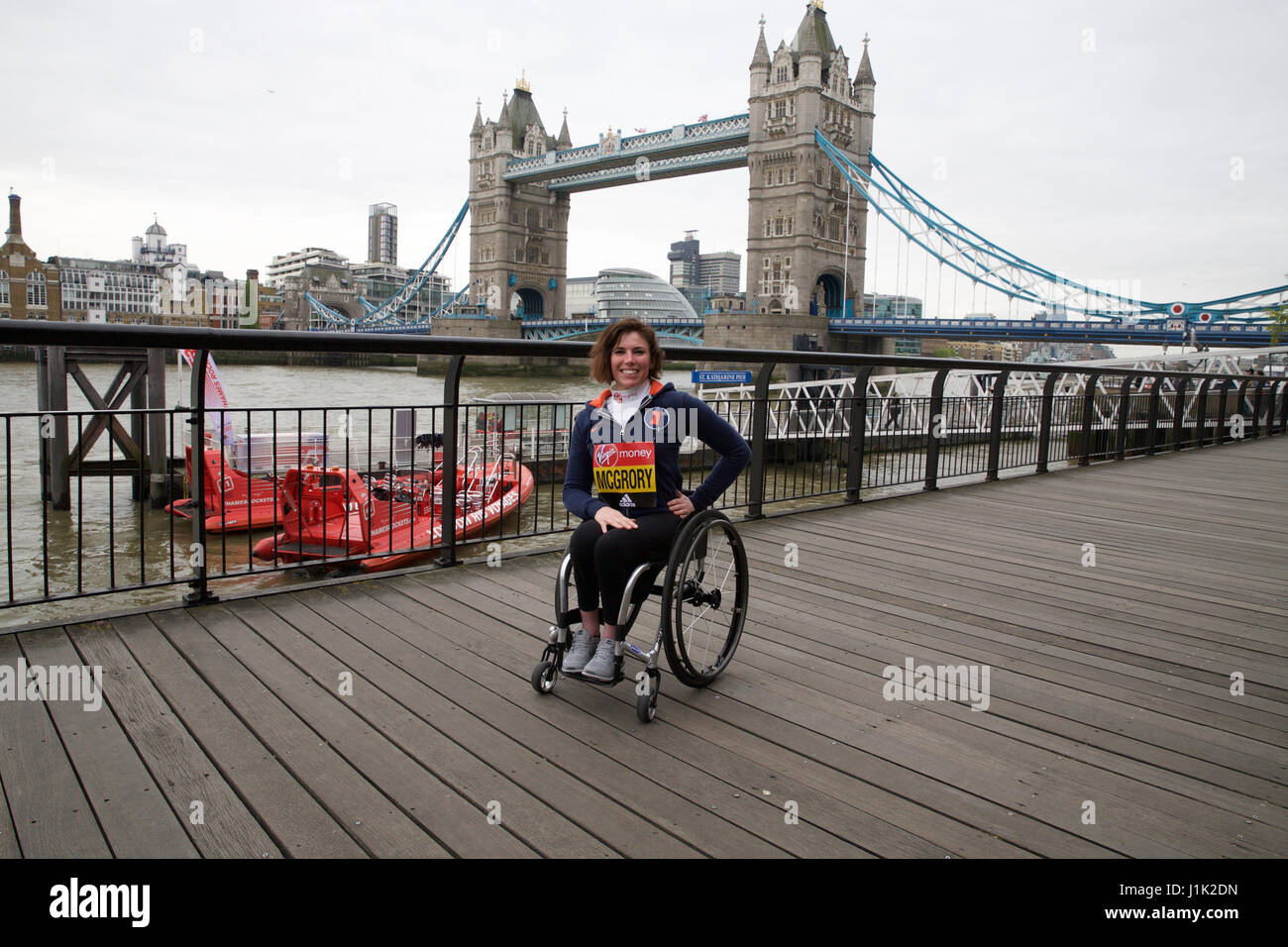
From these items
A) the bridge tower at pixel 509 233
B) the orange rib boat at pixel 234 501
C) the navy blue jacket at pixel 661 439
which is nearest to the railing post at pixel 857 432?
the navy blue jacket at pixel 661 439

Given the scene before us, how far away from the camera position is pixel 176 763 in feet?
7.54

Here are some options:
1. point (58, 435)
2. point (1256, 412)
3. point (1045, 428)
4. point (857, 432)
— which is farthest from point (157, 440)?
point (1256, 412)

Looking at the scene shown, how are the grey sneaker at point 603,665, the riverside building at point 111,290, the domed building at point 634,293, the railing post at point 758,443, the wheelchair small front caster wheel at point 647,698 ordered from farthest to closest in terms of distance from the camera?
1. the domed building at point 634,293
2. the riverside building at point 111,290
3. the railing post at point 758,443
4. the grey sneaker at point 603,665
5. the wheelchair small front caster wheel at point 647,698

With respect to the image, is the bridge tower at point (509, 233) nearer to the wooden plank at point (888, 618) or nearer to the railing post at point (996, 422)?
the railing post at point (996, 422)

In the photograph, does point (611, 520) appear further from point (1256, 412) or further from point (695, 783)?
point (1256, 412)

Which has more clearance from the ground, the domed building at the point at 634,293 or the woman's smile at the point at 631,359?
the domed building at the point at 634,293

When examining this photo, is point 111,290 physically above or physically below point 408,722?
above

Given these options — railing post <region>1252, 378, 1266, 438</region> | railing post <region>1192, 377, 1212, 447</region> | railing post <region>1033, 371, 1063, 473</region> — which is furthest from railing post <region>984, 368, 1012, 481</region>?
railing post <region>1252, 378, 1266, 438</region>

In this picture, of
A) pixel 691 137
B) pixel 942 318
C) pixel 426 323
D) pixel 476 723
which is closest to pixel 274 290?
pixel 426 323

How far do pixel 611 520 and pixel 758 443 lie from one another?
3.19m

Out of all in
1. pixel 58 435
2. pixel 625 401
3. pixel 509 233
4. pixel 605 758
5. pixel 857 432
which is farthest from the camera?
pixel 509 233

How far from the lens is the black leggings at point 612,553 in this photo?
105 inches

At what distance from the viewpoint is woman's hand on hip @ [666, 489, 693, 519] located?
273cm
